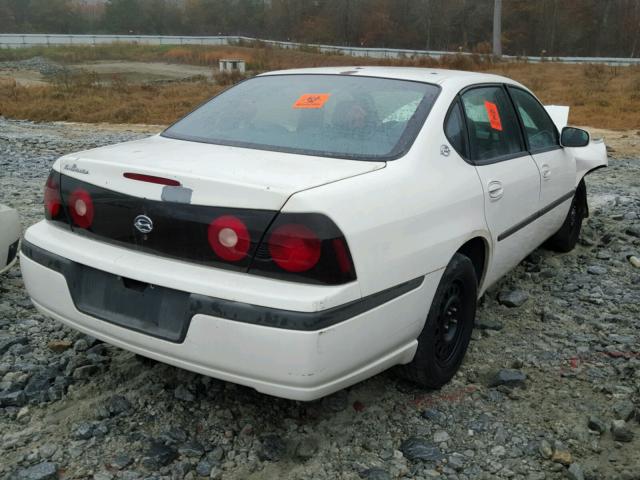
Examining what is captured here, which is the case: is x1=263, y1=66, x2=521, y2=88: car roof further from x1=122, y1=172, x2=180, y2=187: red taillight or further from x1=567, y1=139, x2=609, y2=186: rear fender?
x1=122, y1=172, x2=180, y2=187: red taillight

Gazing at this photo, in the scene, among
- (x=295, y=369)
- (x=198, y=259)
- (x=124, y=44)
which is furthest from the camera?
(x=124, y=44)

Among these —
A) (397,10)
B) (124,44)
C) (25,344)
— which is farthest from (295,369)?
(397,10)

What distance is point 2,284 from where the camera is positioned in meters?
4.30

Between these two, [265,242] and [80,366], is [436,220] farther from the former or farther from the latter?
[80,366]

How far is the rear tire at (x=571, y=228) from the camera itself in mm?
5145

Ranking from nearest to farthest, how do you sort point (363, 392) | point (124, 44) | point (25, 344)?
point (363, 392), point (25, 344), point (124, 44)

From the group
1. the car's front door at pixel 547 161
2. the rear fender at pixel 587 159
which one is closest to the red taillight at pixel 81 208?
the car's front door at pixel 547 161

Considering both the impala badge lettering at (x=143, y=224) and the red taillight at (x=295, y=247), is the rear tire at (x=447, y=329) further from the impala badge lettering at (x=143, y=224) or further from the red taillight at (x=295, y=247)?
the impala badge lettering at (x=143, y=224)

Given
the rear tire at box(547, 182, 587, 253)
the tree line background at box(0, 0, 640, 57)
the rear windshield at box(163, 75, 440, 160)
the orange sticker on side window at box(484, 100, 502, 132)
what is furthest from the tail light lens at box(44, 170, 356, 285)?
the tree line background at box(0, 0, 640, 57)

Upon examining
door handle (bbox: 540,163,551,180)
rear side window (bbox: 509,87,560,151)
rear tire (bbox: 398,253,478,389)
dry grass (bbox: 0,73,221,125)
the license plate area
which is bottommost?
dry grass (bbox: 0,73,221,125)

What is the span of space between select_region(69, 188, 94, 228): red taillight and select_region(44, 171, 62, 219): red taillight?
0.10 metres

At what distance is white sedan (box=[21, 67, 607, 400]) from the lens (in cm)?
230

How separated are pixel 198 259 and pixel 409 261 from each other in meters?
0.81

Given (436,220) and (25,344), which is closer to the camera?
(436,220)
